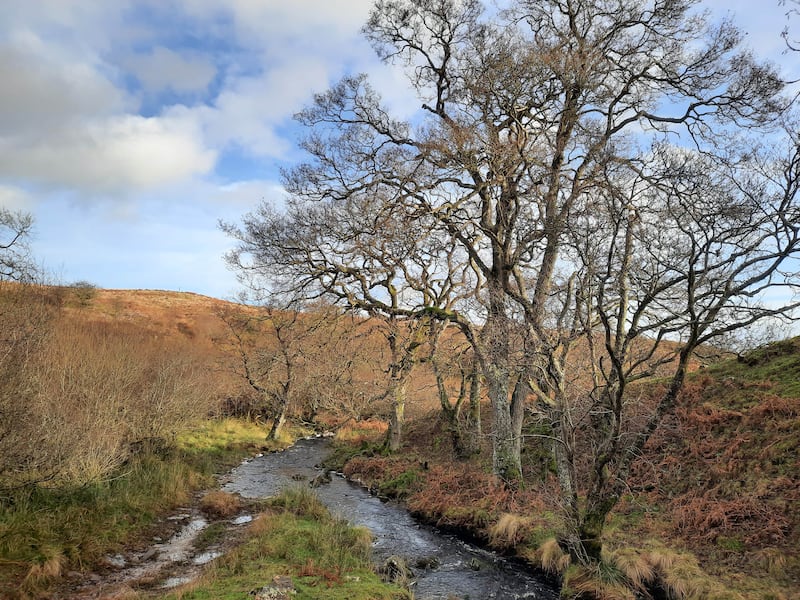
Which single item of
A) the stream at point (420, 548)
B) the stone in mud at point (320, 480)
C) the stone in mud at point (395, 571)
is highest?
the stone in mud at point (395, 571)

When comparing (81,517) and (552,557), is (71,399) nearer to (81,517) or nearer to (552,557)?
(81,517)

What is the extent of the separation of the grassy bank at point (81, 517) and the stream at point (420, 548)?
9.19 ft

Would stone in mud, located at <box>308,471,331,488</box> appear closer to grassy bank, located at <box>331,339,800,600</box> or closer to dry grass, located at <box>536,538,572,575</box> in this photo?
grassy bank, located at <box>331,339,800,600</box>

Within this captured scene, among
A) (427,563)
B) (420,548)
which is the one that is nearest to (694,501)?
(427,563)

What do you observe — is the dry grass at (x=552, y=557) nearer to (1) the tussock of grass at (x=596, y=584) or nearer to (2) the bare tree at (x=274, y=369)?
(1) the tussock of grass at (x=596, y=584)

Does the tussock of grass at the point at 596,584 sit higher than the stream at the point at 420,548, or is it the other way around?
the tussock of grass at the point at 596,584

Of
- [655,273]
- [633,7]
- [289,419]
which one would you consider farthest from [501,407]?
[289,419]

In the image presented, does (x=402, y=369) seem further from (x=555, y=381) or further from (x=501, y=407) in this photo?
(x=555, y=381)

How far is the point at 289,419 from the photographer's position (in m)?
32.6

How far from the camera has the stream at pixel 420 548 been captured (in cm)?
988

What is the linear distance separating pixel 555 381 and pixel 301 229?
36.2 ft

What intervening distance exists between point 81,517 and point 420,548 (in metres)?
7.72

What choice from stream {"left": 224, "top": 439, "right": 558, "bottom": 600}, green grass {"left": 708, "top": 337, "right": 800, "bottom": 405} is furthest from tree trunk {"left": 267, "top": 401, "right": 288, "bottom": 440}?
green grass {"left": 708, "top": 337, "right": 800, "bottom": 405}

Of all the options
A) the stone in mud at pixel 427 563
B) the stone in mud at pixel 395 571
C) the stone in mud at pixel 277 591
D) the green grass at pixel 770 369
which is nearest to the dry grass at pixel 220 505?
the stone in mud at pixel 395 571
